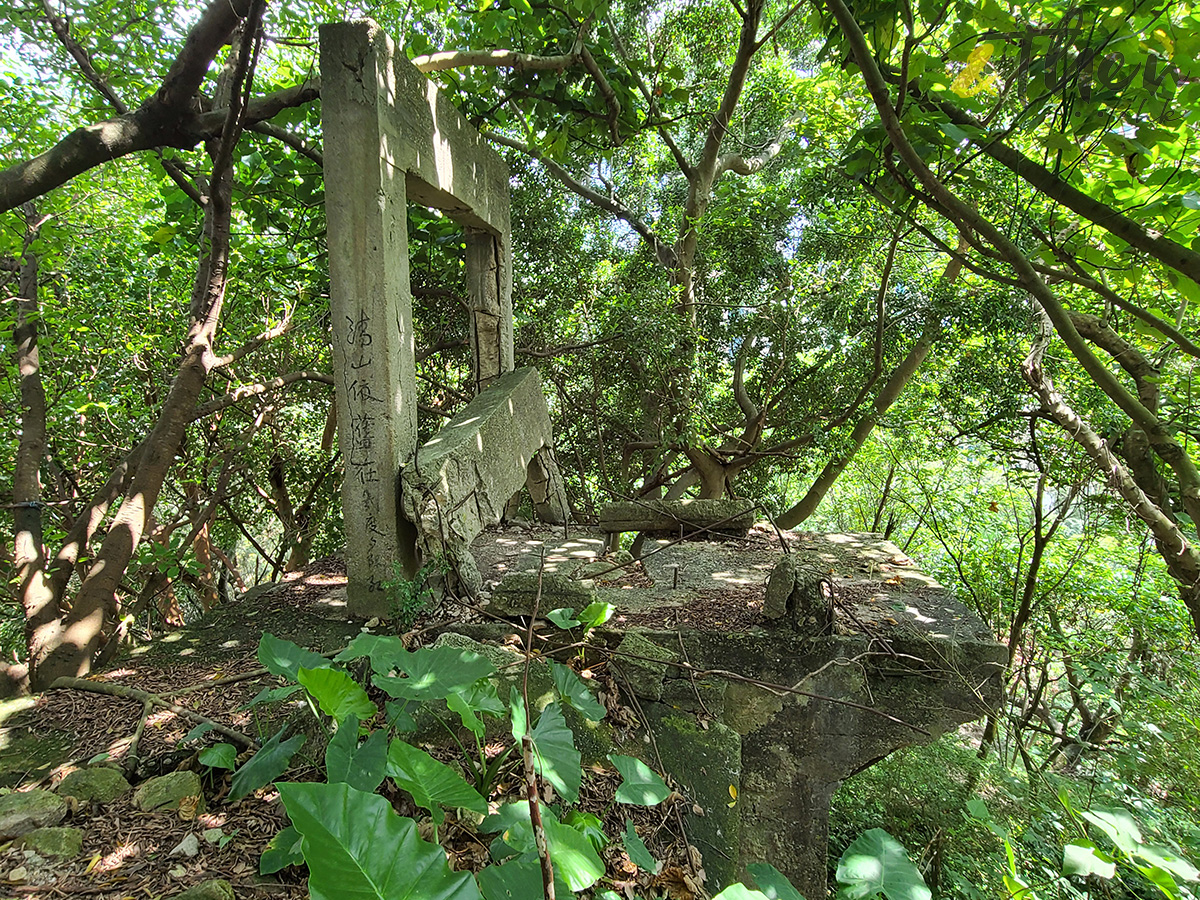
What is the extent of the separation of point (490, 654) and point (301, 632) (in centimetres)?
138

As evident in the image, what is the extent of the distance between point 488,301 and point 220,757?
3708 millimetres

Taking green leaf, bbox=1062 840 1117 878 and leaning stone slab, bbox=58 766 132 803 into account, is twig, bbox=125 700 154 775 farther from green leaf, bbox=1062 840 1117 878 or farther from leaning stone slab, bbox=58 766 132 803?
green leaf, bbox=1062 840 1117 878

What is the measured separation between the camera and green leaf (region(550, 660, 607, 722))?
1.86 m

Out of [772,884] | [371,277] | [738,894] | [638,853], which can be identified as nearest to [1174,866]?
[772,884]

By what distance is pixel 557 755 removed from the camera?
5.09 feet

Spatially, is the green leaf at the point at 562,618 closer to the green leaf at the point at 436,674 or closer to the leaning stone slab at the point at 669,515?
the green leaf at the point at 436,674

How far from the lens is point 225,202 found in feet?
9.77

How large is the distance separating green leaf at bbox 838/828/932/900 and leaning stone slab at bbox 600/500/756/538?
290cm

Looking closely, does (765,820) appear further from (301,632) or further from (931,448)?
(931,448)

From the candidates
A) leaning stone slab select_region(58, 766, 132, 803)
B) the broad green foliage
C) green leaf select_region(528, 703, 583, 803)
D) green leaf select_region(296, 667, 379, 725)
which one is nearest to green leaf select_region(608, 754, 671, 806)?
the broad green foliage

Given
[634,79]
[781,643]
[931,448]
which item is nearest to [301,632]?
[781,643]

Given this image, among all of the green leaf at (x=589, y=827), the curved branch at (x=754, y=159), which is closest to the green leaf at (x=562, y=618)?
the green leaf at (x=589, y=827)

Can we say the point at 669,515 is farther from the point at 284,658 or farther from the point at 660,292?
the point at 284,658

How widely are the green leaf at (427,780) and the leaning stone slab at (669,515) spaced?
310 cm
